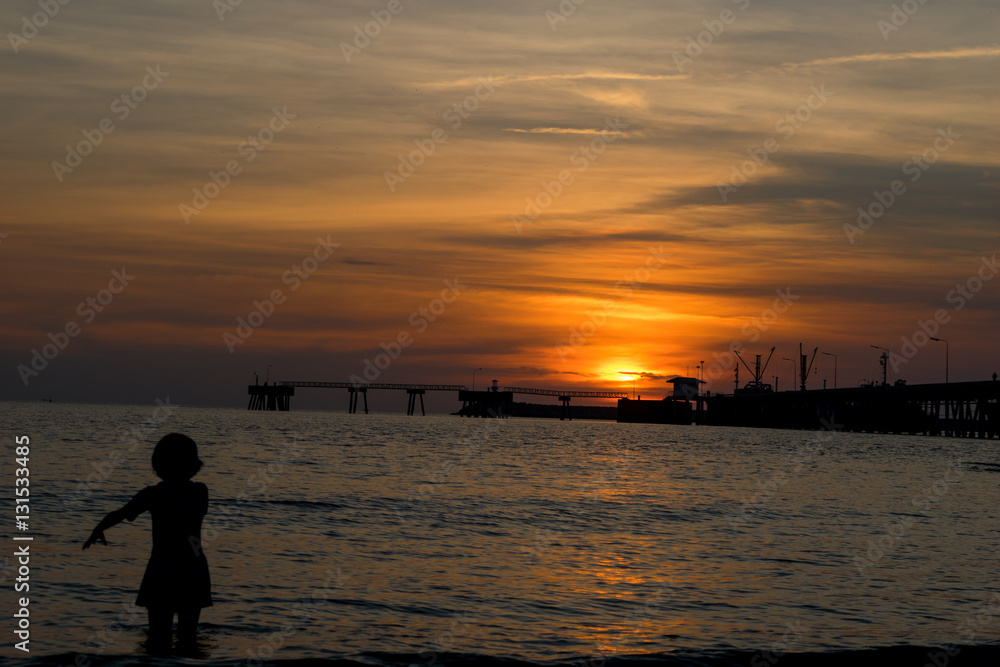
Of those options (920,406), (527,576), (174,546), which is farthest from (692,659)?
(920,406)

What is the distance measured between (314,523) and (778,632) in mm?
14625

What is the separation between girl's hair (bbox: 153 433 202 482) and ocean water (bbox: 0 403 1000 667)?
2.37 metres

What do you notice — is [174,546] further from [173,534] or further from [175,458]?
[175,458]

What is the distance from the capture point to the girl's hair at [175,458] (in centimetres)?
877

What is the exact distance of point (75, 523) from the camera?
23531 mm

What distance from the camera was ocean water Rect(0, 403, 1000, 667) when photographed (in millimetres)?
12602

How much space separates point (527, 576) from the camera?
18.4 meters

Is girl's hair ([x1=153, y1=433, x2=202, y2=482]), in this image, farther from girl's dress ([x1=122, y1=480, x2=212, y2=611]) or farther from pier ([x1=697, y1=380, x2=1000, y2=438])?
pier ([x1=697, y1=380, x2=1000, y2=438])

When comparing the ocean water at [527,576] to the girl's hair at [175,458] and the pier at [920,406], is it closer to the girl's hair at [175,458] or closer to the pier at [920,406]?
the girl's hair at [175,458]

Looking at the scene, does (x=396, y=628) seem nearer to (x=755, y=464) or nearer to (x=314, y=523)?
(x=314, y=523)

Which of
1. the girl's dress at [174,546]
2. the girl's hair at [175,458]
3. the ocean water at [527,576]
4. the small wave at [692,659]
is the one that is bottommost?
the ocean water at [527,576]

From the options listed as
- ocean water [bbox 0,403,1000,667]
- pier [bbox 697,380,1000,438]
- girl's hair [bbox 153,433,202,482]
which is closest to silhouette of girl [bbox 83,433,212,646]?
girl's hair [bbox 153,433,202,482]

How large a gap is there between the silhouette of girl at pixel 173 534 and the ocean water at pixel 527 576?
1207mm

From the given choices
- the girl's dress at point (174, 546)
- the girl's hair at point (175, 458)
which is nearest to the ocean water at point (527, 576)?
the girl's dress at point (174, 546)
